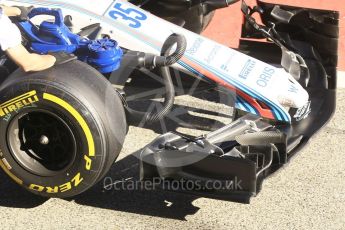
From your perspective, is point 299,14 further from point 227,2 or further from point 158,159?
point 158,159

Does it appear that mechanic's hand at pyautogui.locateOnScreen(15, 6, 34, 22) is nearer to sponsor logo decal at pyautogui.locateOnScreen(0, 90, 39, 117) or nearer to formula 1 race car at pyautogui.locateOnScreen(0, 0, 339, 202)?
formula 1 race car at pyautogui.locateOnScreen(0, 0, 339, 202)

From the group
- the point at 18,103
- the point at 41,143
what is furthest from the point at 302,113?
the point at 18,103

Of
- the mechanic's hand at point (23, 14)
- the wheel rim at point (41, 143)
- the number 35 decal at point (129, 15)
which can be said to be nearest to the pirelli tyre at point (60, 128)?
the wheel rim at point (41, 143)

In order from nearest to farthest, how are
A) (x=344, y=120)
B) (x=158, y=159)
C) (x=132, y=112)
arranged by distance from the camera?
(x=158, y=159), (x=132, y=112), (x=344, y=120)

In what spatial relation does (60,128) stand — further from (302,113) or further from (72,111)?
(302,113)

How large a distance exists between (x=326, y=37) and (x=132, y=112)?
159 centimetres

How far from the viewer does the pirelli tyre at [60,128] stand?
3420mm

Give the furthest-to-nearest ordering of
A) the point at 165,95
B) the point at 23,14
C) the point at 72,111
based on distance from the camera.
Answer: the point at 23,14 → the point at 165,95 → the point at 72,111

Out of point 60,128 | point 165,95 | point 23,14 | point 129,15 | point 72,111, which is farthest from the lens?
point 129,15

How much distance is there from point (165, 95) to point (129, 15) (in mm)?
692

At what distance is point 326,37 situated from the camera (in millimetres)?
4539

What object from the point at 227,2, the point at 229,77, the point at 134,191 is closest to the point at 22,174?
the point at 134,191

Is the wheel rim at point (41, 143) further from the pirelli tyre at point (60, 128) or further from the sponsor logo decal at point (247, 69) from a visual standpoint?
the sponsor logo decal at point (247, 69)

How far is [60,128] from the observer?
11.7 feet
